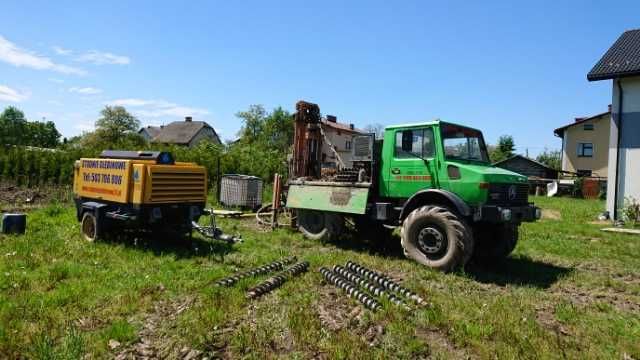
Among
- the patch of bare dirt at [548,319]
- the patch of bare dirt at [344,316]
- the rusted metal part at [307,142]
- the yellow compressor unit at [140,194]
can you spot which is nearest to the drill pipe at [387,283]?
the patch of bare dirt at [344,316]

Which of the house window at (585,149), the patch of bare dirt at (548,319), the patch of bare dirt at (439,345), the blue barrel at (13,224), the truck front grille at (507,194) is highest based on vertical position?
the house window at (585,149)

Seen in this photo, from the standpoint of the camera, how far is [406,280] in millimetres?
6543

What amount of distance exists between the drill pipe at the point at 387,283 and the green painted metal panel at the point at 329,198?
177 centimetres

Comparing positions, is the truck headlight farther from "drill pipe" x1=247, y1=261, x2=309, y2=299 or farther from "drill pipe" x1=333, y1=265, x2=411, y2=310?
"drill pipe" x1=247, y1=261, x2=309, y2=299

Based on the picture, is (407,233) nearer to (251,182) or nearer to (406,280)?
(406,280)

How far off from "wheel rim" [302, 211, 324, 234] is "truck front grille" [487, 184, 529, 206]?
3745 mm

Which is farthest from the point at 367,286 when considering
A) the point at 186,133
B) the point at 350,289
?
the point at 186,133

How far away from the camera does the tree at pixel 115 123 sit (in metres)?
65.7

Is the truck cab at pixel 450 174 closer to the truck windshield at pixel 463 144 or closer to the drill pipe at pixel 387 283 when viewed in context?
the truck windshield at pixel 463 144

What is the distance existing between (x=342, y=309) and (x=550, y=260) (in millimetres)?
5360

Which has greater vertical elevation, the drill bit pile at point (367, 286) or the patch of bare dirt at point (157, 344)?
the drill bit pile at point (367, 286)

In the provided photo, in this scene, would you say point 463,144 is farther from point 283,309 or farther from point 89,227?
point 89,227

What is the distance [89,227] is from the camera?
874 cm

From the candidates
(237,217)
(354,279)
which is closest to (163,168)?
(354,279)
